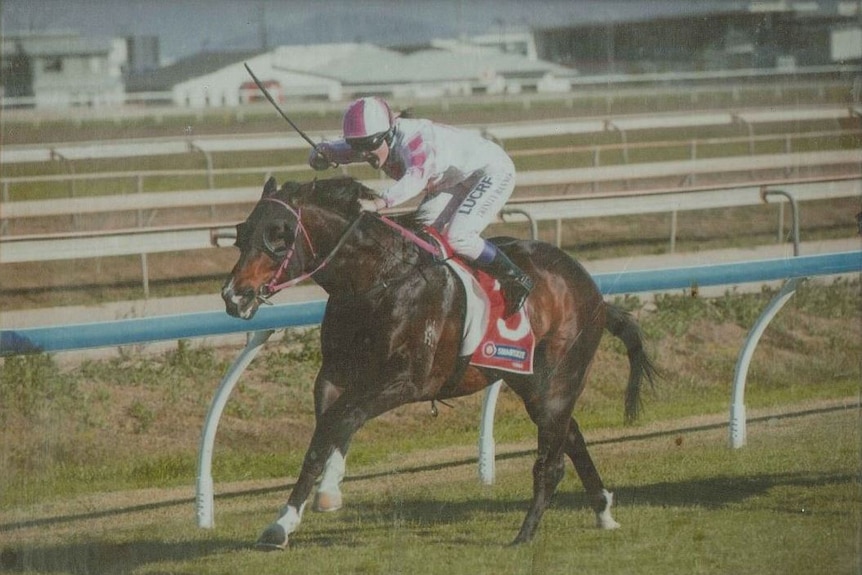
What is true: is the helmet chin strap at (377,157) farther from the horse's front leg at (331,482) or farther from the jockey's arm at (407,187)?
the horse's front leg at (331,482)

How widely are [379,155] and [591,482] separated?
143 cm

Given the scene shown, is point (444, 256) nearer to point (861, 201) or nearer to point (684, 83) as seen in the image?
point (684, 83)

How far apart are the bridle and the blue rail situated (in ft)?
1.30

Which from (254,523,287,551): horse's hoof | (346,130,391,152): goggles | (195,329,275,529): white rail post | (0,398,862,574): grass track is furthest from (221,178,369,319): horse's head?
(0,398,862,574): grass track

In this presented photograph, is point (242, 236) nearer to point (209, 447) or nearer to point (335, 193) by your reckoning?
point (335, 193)

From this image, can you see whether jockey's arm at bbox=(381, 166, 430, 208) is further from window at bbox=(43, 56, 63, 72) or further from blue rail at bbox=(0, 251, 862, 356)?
window at bbox=(43, 56, 63, 72)

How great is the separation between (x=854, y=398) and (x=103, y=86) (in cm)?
414

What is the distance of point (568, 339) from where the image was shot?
4.91 m

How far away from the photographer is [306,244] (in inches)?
162

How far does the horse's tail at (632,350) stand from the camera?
17.4 ft

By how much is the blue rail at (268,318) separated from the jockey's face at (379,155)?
602 millimetres

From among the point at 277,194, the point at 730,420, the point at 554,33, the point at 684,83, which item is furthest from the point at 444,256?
the point at 730,420

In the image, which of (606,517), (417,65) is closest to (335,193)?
(417,65)

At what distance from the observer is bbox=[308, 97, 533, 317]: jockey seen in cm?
412
